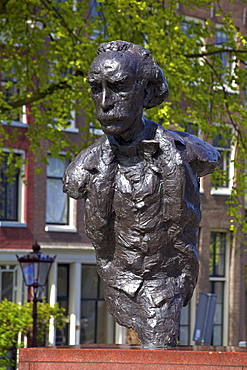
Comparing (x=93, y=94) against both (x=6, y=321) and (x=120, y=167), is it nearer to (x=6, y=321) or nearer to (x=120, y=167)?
(x=120, y=167)

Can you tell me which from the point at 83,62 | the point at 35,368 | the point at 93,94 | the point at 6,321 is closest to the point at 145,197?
the point at 93,94

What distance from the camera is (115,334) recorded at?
85.1ft

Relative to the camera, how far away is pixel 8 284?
23438mm

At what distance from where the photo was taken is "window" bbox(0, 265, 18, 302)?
76.8 feet

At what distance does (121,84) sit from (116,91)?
5 centimetres

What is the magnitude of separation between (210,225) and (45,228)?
6.01 metres

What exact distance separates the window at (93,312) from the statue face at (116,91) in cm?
2018

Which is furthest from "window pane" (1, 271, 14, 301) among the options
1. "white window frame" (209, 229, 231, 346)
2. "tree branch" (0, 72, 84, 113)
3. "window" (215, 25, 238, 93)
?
"tree branch" (0, 72, 84, 113)

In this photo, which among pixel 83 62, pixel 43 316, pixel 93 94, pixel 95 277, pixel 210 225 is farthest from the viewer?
pixel 210 225

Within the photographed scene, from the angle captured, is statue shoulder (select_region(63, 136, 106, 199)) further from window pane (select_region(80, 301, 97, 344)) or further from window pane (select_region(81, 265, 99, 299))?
window pane (select_region(81, 265, 99, 299))

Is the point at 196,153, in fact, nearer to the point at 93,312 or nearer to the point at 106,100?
the point at 106,100

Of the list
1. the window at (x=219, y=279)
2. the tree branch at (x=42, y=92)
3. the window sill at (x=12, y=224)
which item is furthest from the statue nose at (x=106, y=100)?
the window at (x=219, y=279)

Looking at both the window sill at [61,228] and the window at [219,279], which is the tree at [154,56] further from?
the window at [219,279]

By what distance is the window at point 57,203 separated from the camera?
24.3 metres
